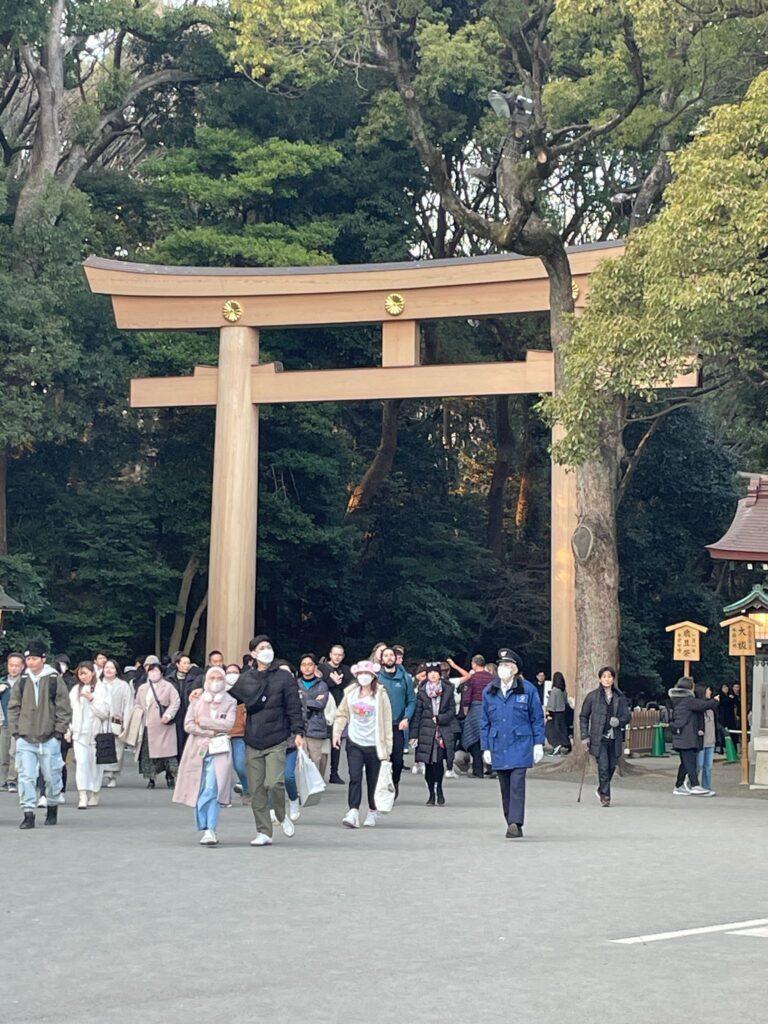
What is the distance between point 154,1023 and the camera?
6.12 m

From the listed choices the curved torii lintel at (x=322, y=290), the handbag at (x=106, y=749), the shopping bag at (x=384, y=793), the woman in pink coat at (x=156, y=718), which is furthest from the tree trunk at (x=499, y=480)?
the shopping bag at (x=384, y=793)

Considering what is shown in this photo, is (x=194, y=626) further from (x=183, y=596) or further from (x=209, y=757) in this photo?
(x=209, y=757)

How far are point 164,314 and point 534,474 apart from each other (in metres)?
17.1

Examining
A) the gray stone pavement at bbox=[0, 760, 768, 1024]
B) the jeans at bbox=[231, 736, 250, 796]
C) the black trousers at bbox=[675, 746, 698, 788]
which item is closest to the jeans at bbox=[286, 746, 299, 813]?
the gray stone pavement at bbox=[0, 760, 768, 1024]

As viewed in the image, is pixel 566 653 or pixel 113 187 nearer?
Answer: pixel 566 653

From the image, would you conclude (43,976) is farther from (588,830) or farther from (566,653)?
(566,653)

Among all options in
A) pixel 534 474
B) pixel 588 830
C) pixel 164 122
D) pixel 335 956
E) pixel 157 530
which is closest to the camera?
pixel 335 956

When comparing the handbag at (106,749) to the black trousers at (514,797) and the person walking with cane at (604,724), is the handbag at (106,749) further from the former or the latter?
the person walking with cane at (604,724)

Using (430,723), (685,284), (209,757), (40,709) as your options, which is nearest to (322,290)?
(685,284)

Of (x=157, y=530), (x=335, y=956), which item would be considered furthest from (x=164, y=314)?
(x=335, y=956)

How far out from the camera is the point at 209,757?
12.9m

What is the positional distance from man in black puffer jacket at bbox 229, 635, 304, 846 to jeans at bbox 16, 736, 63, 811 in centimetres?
230

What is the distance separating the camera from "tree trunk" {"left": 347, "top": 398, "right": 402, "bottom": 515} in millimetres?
40312

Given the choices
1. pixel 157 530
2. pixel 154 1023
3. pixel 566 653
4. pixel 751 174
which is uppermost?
pixel 751 174
